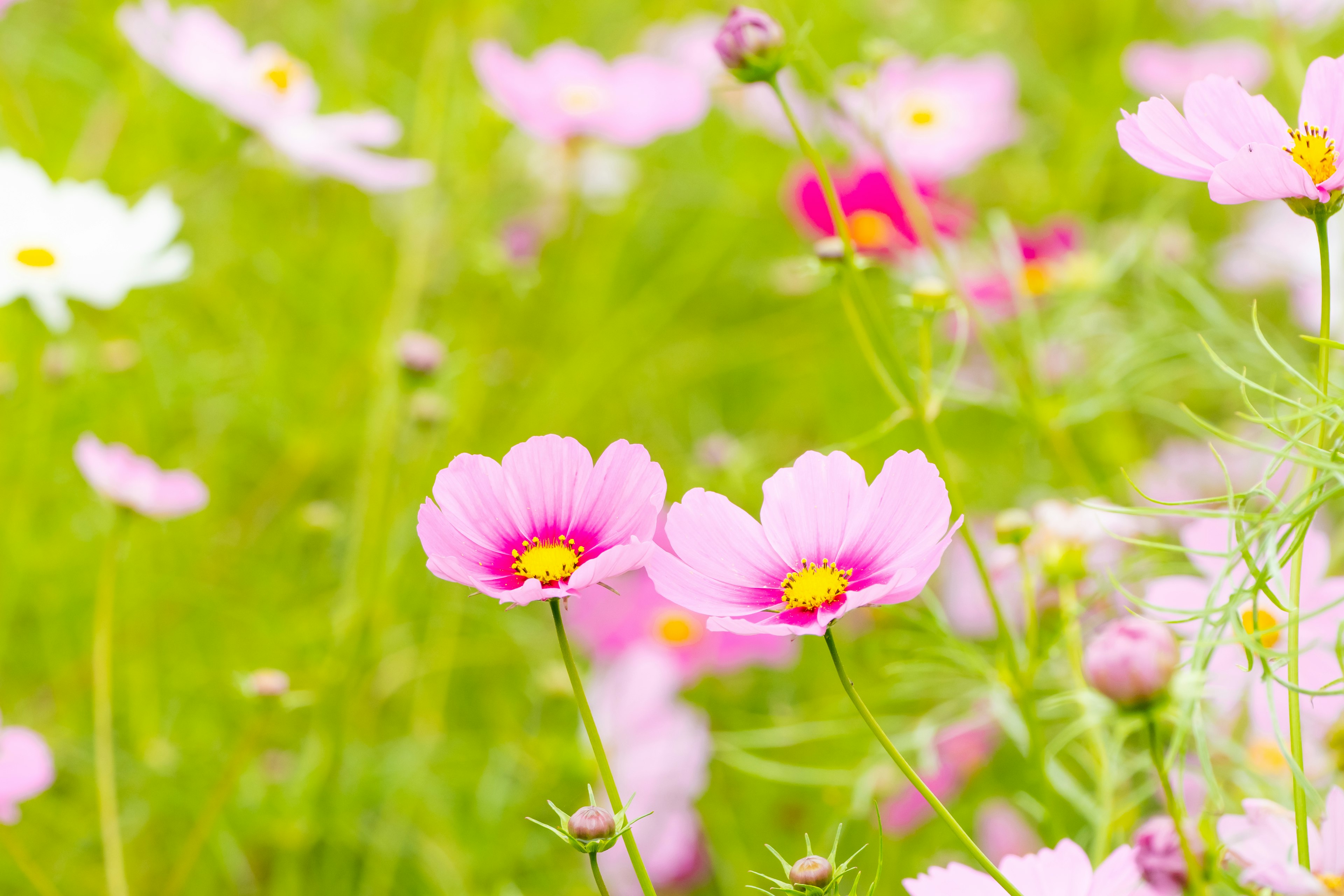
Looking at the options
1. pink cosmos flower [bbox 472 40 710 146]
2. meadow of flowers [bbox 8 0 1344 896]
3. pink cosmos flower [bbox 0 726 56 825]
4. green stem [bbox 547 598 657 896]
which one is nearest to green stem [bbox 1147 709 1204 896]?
meadow of flowers [bbox 8 0 1344 896]

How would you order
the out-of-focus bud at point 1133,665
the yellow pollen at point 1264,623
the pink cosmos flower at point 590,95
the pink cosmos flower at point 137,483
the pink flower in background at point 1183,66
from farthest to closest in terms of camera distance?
the pink flower in background at point 1183,66 → the pink cosmos flower at point 590,95 → the pink cosmos flower at point 137,483 → the yellow pollen at point 1264,623 → the out-of-focus bud at point 1133,665

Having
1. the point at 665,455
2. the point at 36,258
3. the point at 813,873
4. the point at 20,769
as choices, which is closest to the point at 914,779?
the point at 813,873

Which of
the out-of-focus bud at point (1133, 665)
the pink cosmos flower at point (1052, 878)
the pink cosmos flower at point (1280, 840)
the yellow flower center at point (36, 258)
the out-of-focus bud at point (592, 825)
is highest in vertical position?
the yellow flower center at point (36, 258)

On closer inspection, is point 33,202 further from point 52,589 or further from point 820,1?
point 820,1

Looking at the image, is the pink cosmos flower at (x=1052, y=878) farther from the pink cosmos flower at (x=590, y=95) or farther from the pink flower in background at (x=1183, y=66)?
the pink flower in background at (x=1183, y=66)

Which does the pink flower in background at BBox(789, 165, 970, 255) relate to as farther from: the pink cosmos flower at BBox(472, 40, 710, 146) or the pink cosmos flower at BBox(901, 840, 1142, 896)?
the pink cosmos flower at BBox(901, 840, 1142, 896)

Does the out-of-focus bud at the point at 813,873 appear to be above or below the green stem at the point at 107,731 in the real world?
below

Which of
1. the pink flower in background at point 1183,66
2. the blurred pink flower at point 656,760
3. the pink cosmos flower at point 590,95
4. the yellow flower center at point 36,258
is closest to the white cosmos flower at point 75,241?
the yellow flower center at point 36,258

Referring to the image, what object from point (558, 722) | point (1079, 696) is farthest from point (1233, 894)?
point (558, 722)
